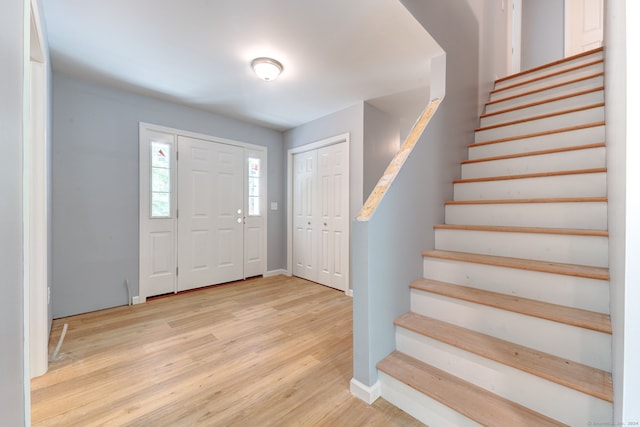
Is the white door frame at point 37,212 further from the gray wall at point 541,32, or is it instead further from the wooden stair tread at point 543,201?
the gray wall at point 541,32

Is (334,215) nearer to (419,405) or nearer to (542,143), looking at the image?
(542,143)

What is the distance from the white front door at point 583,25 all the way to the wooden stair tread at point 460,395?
4.99 metres

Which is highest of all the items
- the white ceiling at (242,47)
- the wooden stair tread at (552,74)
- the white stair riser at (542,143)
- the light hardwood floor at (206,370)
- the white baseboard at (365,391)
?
the wooden stair tread at (552,74)

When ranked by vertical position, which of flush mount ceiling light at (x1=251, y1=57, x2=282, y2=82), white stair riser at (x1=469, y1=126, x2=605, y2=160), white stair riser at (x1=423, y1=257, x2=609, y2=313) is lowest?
white stair riser at (x1=423, y1=257, x2=609, y2=313)

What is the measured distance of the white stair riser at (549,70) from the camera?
8.24 ft

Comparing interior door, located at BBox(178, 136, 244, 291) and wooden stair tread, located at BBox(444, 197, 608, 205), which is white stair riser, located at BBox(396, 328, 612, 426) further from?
interior door, located at BBox(178, 136, 244, 291)

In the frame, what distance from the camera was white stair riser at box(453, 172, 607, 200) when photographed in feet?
5.37

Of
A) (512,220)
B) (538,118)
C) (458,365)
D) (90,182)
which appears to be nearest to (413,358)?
(458,365)

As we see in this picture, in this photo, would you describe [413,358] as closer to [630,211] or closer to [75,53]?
[630,211]

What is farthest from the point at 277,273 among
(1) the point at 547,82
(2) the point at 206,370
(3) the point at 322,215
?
(1) the point at 547,82

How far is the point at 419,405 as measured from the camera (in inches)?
51.9

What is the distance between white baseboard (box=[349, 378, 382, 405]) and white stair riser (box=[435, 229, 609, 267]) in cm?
111

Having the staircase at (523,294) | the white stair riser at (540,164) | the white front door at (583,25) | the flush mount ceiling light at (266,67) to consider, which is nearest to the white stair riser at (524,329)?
the staircase at (523,294)

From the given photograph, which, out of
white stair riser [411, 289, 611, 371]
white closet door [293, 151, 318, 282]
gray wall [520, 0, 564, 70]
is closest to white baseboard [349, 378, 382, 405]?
white stair riser [411, 289, 611, 371]
